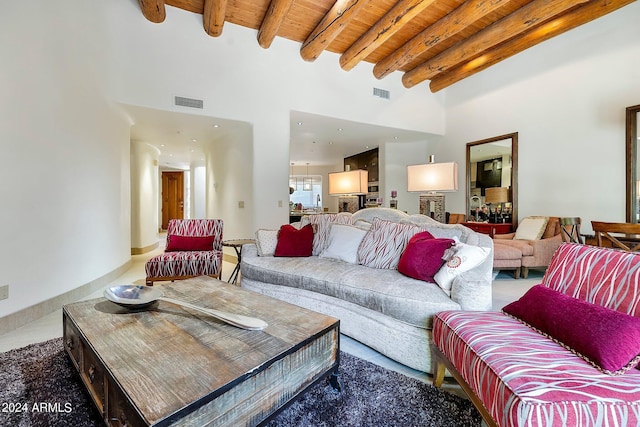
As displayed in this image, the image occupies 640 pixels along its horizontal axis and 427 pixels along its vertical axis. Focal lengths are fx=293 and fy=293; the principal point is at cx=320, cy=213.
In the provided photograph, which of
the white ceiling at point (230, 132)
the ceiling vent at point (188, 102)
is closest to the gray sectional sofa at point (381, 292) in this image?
the ceiling vent at point (188, 102)

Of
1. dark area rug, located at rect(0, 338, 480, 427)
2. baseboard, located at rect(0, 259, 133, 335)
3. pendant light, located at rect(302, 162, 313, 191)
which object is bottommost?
dark area rug, located at rect(0, 338, 480, 427)

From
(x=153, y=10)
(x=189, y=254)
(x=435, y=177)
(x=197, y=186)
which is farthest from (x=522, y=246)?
(x=197, y=186)

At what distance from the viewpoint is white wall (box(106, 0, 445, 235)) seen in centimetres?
366

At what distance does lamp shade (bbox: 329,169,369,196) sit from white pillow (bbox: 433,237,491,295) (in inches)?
74.0

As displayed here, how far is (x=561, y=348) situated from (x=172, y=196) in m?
11.3

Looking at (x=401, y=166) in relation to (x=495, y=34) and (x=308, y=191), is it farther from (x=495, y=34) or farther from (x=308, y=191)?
(x=308, y=191)

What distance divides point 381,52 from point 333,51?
0.81 metres

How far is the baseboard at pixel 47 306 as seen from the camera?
2.35 meters

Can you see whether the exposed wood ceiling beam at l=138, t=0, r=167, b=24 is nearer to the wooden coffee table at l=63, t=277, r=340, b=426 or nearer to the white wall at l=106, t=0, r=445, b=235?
the white wall at l=106, t=0, r=445, b=235

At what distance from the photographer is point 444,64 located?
4.84m

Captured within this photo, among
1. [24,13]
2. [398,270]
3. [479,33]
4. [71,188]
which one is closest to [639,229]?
[398,270]

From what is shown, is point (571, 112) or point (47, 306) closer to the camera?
point (47, 306)

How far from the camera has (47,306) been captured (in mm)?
2695

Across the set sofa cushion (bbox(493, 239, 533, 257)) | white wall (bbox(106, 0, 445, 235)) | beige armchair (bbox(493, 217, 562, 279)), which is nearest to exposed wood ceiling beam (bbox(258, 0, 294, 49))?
white wall (bbox(106, 0, 445, 235))
